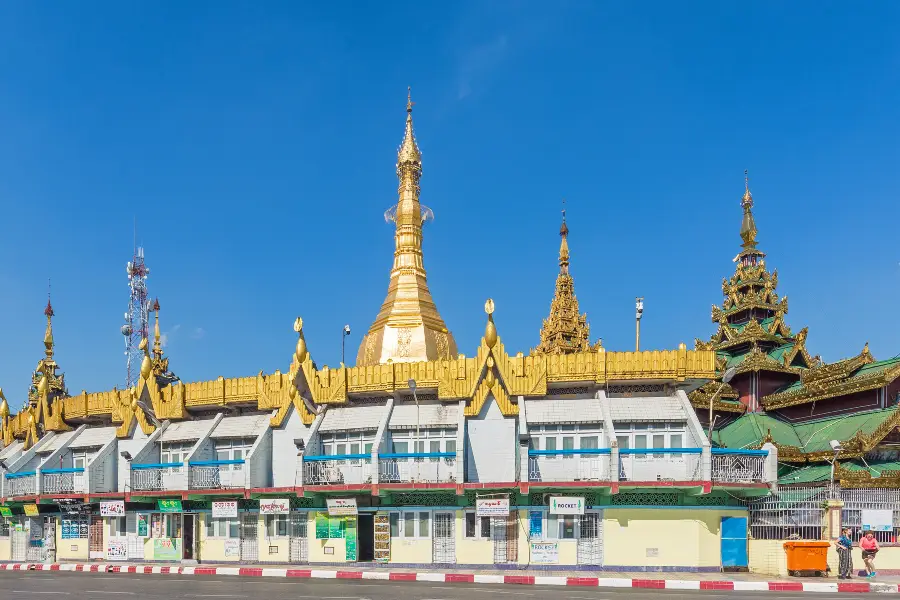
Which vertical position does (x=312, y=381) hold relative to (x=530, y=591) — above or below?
above

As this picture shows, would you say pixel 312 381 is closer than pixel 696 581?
No

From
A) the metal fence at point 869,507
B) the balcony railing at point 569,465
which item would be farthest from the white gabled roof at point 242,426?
the metal fence at point 869,507

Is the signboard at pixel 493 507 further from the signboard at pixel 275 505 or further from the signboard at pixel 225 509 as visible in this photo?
the signboard at pixel 225 509

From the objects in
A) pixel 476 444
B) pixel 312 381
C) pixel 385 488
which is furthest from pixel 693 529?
pixel 312 381

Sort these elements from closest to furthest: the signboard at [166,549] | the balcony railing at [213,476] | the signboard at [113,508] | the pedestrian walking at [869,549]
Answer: the pedestrian walking at [869,549], the balcony railing at [213,476], the signboard at [166,549], the signboard at [113,508]

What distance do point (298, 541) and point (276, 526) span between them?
1074 millimetres

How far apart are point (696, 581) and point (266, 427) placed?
52.2ft

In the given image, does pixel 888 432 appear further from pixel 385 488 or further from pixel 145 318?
pixel 145 318

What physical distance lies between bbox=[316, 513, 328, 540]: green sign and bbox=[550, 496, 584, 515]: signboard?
8.01 meters

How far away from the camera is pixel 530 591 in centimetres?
1989

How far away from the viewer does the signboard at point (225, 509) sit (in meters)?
26.8

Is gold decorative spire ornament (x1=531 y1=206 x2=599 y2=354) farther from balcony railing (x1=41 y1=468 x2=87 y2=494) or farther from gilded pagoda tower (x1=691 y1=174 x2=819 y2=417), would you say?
balcony railing (x1=41 y1=468 x2=87 y2=494)

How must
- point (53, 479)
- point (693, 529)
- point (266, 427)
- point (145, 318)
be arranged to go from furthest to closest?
point (145, 318) < point (53, 479) < point (266, 427) < point (693, 529)

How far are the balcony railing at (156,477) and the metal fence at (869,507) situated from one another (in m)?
23.0
